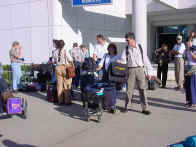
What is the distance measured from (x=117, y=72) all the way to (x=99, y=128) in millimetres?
1443

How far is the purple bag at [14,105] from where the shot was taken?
558 centimetres

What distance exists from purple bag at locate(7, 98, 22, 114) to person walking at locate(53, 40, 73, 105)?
162 centimetres

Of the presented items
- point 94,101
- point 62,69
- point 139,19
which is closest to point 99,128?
point 94,101

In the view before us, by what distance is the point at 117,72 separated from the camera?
19.5 feet

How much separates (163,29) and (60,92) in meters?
13.2

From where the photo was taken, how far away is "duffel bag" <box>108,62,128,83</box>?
5938mm

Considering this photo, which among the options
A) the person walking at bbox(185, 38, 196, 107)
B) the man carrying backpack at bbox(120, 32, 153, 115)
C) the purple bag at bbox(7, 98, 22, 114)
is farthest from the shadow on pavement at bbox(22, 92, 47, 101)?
the person walking at bbox(185, 38, 196, 107)

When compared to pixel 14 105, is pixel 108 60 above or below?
above

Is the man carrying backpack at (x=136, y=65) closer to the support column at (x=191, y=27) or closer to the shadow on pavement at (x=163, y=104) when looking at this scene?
the shadow on pavement at (x=163, y=104)

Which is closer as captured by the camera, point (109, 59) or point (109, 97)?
point (109, 97)

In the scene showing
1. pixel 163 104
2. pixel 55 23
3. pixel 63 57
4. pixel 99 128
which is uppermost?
pixel 55 23

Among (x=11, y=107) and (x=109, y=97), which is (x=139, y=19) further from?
(x=11, y=107)

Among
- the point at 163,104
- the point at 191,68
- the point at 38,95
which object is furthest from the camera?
the point at 38,95

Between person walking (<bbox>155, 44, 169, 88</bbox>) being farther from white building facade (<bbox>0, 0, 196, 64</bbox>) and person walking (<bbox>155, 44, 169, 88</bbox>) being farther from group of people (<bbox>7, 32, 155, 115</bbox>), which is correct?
group of people (<bbox>7, 32, 155, 115</bbox>)
